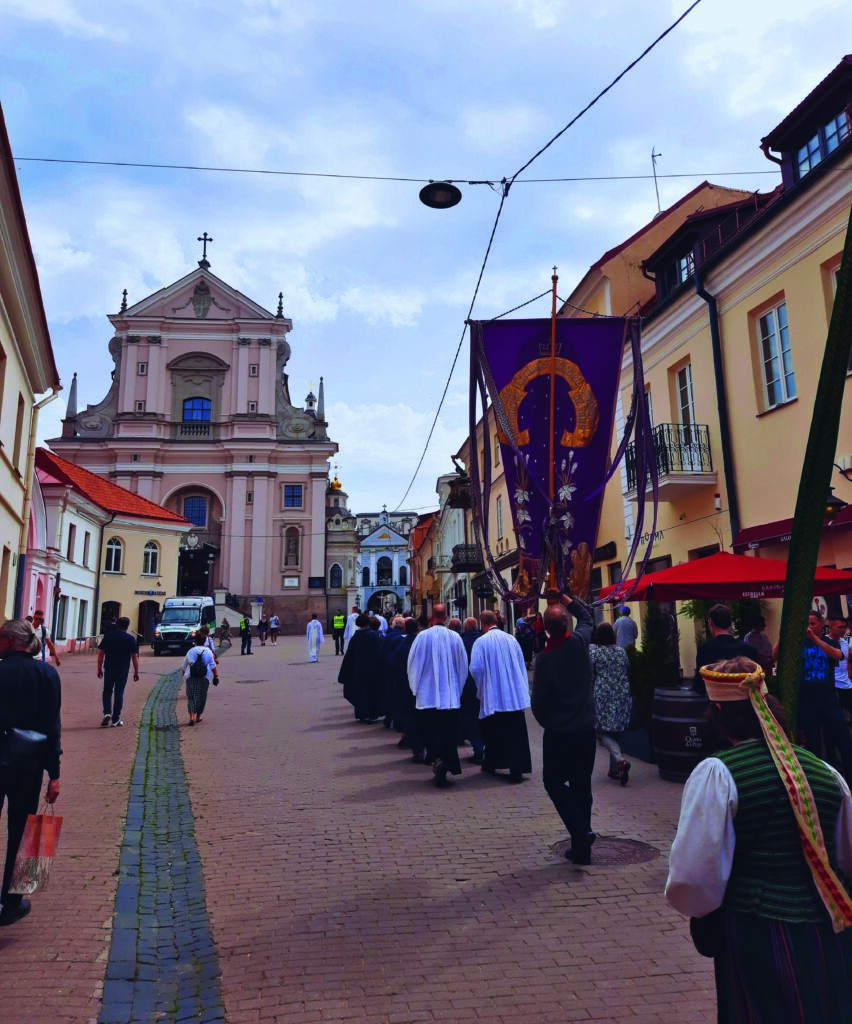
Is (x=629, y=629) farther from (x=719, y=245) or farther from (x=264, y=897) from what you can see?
(x=264, y=897)

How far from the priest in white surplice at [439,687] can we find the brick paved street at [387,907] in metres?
0.34

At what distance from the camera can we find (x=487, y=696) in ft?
28.3

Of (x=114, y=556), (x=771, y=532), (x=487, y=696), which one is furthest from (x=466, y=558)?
(x=487, y=696)

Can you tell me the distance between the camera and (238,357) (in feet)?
172

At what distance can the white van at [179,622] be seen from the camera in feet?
100

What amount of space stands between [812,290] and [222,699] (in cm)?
1362

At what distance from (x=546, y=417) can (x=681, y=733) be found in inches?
142

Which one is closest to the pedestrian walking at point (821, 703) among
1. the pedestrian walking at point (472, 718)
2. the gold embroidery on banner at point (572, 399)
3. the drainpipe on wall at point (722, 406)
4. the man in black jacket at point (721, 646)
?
the man in black jacket at point (721, 646)

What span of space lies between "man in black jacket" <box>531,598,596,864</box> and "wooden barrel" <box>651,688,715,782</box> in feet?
8.96

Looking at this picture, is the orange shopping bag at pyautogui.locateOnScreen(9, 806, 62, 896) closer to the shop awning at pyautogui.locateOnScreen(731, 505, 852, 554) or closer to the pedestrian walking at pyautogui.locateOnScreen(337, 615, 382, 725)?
the pedestrian walking at pyautogui.locateOnScreen(337, 615, 382, 725)

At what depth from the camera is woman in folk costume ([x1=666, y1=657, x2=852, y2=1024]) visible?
2.30 metres

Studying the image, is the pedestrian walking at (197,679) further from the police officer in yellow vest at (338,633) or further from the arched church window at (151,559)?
the arched church window at (151,559)

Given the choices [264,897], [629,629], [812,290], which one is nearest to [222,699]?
[629,629]

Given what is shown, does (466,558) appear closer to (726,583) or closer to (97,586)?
(97,586)
